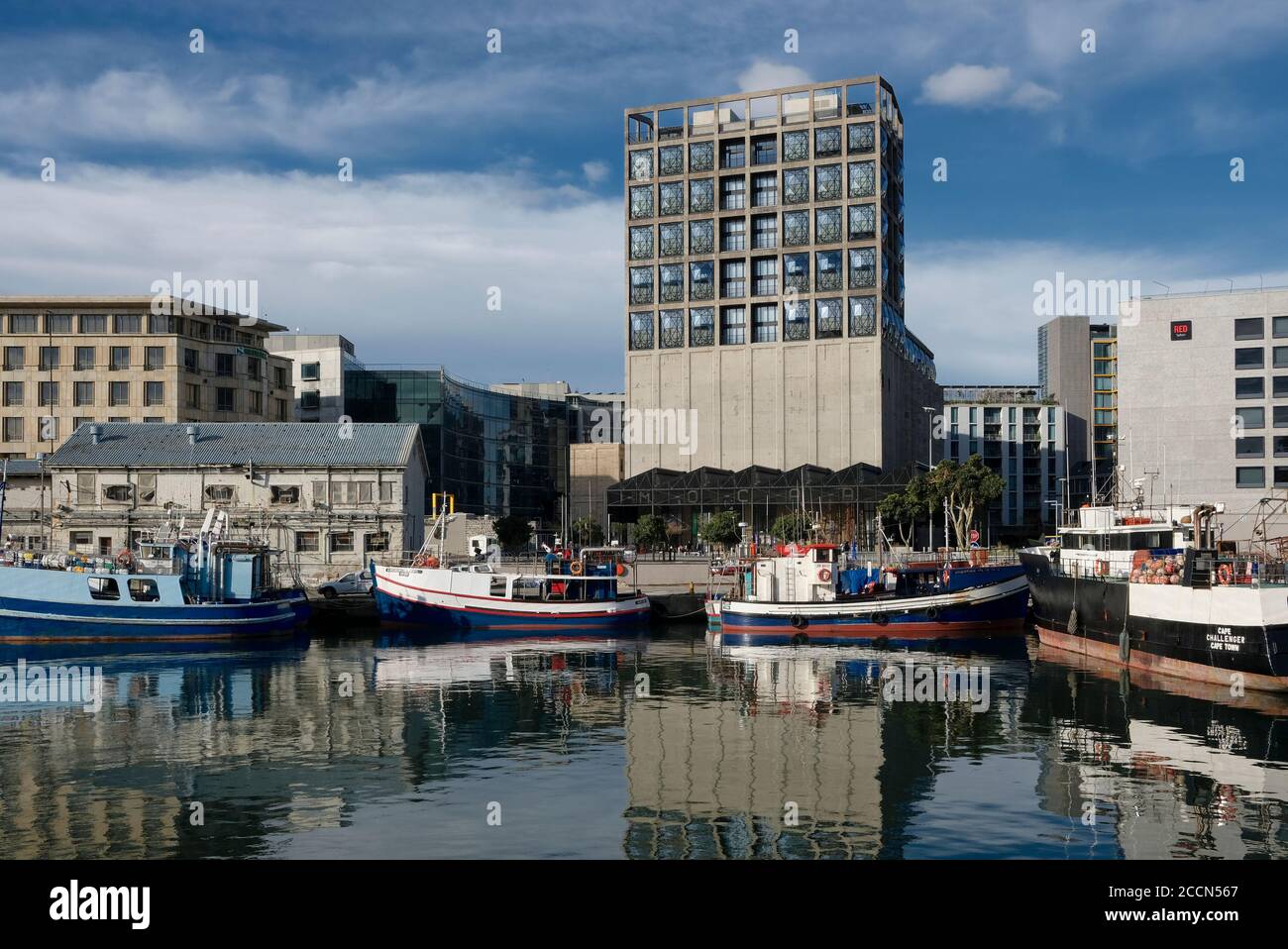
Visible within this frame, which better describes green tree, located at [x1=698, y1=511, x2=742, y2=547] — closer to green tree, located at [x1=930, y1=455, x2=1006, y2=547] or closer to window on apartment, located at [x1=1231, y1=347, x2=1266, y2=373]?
green tree, located at [x1=930, y1=455, x2=1006, y2=547]

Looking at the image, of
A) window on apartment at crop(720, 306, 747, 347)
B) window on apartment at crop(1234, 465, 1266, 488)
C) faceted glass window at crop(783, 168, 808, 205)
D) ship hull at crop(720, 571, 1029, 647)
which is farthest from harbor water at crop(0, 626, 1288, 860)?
faceted glass window at crop(783, 168, 808, 205)

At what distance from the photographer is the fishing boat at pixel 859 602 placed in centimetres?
7250

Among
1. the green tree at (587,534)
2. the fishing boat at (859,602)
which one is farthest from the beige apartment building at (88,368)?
the fishing boat at (859,602)

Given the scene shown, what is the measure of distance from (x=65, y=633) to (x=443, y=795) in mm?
45668

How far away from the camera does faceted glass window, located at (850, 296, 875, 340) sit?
139 metres

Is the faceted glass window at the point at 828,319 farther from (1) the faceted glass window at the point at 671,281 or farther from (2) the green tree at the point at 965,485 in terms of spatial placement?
(2) the green tree at the point at 965,485

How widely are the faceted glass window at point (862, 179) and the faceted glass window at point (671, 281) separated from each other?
79.7 ft

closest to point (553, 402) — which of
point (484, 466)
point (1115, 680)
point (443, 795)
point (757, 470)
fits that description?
point (484, 466)

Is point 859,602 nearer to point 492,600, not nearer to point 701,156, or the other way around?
point 492,600

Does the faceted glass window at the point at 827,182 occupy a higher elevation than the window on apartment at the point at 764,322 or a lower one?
higher

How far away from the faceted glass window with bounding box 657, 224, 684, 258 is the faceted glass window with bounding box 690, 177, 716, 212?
3288 mm

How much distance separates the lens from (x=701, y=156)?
145125 millimetres

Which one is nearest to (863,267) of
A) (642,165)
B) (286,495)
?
(642,165)
